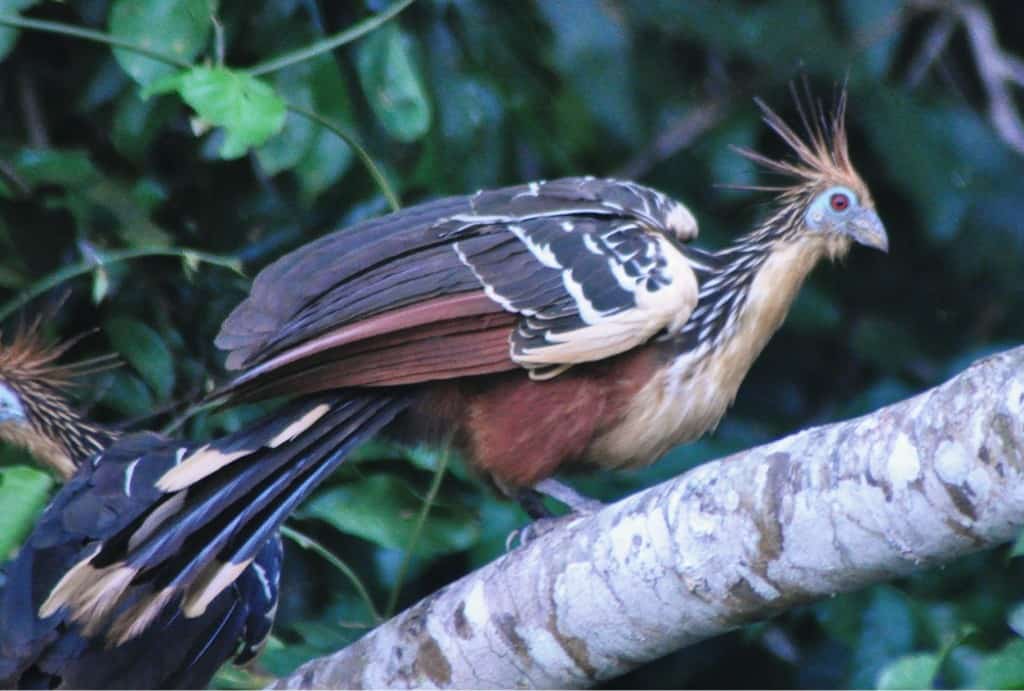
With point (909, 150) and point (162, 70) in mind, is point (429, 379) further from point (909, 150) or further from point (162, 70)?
point (909, 150)

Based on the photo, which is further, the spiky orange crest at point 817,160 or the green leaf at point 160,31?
the spiky orange crest at point 817,160

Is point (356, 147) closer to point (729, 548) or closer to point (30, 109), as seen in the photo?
point (30, 109)

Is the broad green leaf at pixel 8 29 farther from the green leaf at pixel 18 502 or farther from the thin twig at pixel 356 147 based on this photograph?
the green leaf at pixel 18 502

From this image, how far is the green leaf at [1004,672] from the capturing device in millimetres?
2330

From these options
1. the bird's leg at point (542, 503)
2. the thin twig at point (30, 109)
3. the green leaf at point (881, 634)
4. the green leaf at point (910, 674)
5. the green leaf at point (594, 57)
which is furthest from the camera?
the green leaf at point (594, 57)

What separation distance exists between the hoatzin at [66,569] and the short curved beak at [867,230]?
1.60 m

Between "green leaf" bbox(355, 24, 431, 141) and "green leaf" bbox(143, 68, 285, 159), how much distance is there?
1.24 feet

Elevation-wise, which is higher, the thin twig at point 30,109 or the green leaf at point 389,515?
the thin twig at point 30,109

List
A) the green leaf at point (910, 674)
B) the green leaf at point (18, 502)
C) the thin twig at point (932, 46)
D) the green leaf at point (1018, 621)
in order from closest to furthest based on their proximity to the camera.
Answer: the green leaf at point (1018, 621), the green leaf at point (910, 674), the green leaf at point (18, 502), the thin twig at point (932, 46)

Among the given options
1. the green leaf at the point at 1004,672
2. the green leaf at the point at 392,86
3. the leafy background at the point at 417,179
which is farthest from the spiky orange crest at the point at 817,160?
the green leaf at the point at 1004,672

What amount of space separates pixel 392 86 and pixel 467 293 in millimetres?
618

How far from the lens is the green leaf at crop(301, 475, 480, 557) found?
3.64 meters

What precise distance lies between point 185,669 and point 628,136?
6.15ft

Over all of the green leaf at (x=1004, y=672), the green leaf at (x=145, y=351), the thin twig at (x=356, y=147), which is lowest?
the green leaf at (x=1004, y=672)
